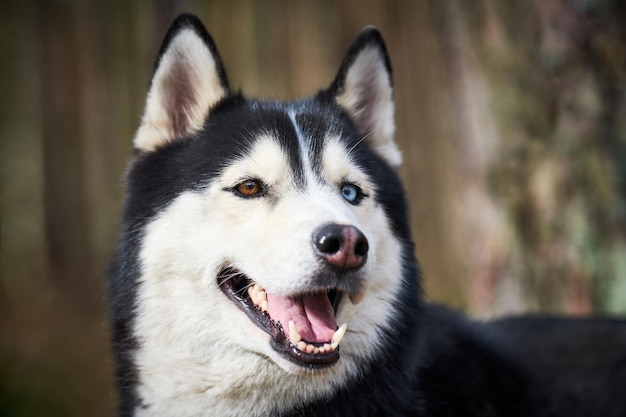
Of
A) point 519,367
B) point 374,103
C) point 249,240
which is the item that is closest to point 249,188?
point 249,240

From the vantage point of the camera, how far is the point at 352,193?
117 inches

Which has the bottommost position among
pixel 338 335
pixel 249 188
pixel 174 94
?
pixel 338 335

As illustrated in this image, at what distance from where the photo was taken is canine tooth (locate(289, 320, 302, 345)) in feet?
8.29

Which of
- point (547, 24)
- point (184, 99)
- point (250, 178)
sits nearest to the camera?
point (250, 178)

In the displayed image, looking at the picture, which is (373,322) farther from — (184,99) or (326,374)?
(184,99)

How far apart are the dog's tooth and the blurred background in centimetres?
169

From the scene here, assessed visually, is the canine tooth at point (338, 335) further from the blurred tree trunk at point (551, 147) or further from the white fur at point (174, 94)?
the blurred tree trunk at point (551, 147)

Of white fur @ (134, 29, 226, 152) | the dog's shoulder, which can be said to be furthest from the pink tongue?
white fur @ (134, 29, 226, 152)

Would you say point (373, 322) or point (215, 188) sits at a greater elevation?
point (215, 188)

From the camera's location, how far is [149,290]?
2.84 m

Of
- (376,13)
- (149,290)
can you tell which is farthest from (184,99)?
(376,13)

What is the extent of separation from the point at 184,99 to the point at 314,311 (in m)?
1.23

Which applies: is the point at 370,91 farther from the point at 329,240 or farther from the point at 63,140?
the point at 63,140

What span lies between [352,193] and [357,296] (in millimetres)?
500
